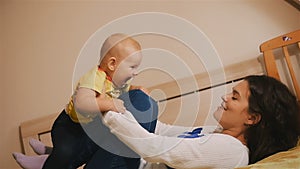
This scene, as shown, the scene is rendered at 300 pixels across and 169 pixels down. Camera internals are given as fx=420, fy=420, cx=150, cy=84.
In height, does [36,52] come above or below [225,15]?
above

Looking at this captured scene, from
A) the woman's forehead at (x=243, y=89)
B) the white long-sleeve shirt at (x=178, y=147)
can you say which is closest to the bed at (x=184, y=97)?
the woman's forehead at (x=243, y=89)

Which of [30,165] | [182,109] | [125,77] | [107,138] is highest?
[125,77]

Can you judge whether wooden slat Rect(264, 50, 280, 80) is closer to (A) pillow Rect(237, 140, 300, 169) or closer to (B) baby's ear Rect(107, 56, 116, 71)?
(A) pillow Rect(237, 140, 300, 169)

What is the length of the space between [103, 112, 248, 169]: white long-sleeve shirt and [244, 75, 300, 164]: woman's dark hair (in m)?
0.06

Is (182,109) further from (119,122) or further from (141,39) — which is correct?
(119,122)

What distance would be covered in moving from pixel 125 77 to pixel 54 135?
0.79ft

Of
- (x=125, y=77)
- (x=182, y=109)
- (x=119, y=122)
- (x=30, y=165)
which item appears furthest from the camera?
(x=182, y=109)

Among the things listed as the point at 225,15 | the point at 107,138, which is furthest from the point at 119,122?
the point at 225,15

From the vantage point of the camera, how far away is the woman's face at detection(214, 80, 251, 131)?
1.06m

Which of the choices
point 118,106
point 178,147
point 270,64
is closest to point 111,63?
point 118,106

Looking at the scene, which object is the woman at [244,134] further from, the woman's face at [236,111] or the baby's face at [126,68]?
the baby's face at [126,68]

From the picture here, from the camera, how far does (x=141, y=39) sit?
5.57 ft

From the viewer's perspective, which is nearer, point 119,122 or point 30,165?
point 119,122

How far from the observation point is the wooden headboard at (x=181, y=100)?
164 cm
